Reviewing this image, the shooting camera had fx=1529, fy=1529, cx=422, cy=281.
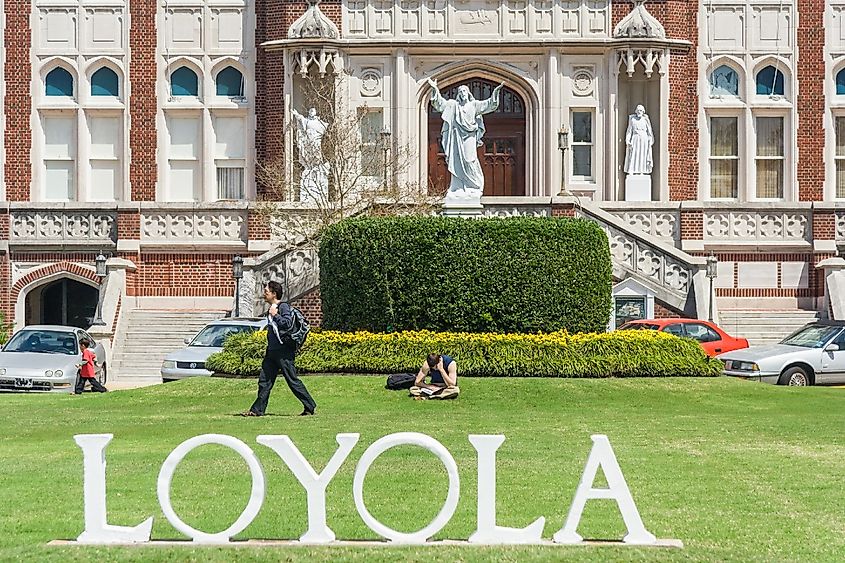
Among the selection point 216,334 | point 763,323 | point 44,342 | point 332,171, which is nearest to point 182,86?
point 332,171

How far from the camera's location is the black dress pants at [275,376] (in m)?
17.0

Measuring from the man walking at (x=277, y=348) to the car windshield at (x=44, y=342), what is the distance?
8898 mm

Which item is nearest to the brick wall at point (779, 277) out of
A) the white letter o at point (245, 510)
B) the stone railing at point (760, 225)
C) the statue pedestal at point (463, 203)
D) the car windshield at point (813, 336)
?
the stone railing at point (760, 225)

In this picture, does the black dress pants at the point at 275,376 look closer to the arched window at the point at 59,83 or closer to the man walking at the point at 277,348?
the man walking at the point at 277,348

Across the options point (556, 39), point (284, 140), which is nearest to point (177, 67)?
point (284, 140)

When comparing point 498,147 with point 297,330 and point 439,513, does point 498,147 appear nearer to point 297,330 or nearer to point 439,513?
point 297,330

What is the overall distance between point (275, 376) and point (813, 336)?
10826 millimetres

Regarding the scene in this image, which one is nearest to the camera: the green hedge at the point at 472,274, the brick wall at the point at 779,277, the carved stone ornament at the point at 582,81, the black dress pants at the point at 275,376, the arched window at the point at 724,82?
the black dress pants at the point at 275,376

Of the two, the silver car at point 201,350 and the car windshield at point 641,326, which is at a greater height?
the car windshield at point 641,326

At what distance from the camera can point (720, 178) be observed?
124 feet

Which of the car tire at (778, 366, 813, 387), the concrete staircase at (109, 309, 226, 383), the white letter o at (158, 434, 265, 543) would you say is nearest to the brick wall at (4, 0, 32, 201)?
the concrete staircase at (109, 309, 226, 383)

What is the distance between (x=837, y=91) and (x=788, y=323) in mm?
9153

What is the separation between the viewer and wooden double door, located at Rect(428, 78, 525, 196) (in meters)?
36.9

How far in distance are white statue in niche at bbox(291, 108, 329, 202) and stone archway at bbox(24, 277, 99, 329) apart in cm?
575
